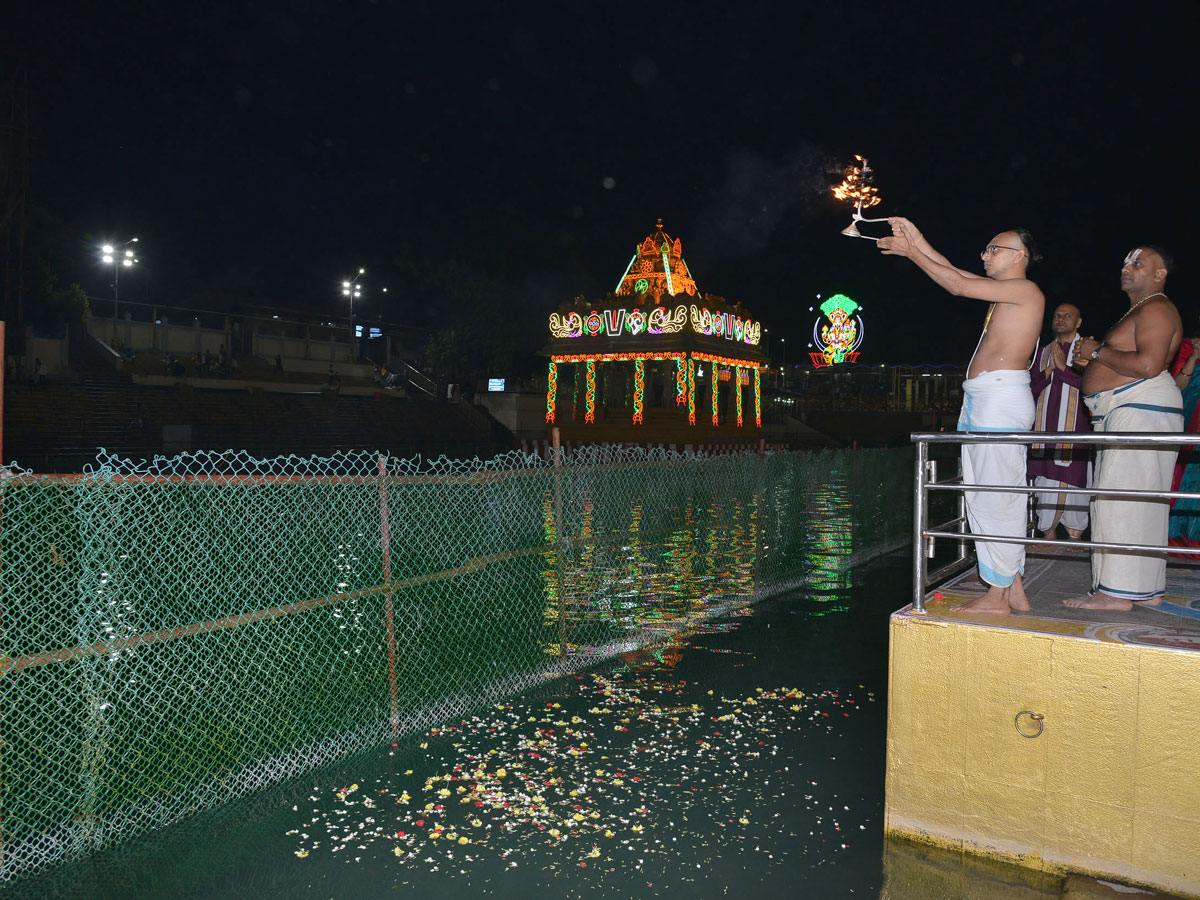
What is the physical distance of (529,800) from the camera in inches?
164

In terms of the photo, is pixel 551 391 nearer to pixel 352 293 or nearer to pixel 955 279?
pixel 352 293

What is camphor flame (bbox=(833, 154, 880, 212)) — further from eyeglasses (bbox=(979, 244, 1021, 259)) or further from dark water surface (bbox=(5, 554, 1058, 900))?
dark water surface (bbox=(5, 554, 1058, 900))

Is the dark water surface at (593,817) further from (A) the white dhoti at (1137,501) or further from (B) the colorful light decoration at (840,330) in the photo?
(B) the colorful light decoration at (840,330)

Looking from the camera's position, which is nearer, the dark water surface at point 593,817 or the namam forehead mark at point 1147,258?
the dark water surface at point 593,817

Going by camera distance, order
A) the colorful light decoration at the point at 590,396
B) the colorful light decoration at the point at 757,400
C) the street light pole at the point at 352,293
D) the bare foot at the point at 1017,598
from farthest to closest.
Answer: the street light pole at the point at 352,293 < the colorful light decoration at the point at 757,400 < the colorful light decoration at the point at 590,396 < the bare foot at the point at 1017,598

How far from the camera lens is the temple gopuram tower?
101ft

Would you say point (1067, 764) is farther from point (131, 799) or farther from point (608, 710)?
point (131, 799)

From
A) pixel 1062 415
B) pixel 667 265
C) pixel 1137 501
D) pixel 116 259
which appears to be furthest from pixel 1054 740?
pixel 116 259

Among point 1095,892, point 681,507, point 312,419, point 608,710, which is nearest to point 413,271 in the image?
point 312,419

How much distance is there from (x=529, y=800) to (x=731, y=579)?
5.69 metres

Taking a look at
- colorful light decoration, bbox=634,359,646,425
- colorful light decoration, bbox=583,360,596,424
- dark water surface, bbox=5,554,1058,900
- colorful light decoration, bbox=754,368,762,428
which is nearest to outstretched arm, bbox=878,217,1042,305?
dark water surface, bbox=5,554,1058,900

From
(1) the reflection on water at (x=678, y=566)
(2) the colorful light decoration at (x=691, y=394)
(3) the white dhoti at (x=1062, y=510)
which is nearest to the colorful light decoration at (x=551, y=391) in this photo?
(2) the colorful light decoration at (x=691, y=394)

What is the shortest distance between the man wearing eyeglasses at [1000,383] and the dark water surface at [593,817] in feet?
4.20

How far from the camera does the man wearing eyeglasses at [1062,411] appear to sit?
608cm
